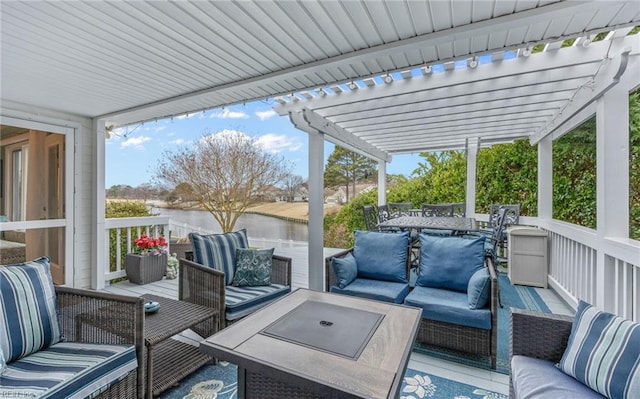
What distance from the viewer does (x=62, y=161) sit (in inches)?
178

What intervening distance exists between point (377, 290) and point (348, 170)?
8.62m

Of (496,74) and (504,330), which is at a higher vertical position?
(496,74)

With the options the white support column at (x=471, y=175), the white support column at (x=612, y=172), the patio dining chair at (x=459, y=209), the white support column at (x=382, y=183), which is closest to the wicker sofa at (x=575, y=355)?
the white support column at (x=612, y=172)

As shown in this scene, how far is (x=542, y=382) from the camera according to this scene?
1522mm

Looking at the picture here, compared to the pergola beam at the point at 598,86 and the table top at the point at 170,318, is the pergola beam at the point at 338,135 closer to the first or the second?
the table top at the point at 170,318

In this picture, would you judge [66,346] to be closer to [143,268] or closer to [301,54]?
[301,54]

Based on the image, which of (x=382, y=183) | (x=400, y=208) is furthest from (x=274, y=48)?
(x=400, y=208)

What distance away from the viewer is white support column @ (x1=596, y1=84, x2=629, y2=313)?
271cm

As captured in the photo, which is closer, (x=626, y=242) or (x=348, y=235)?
(x=626, y=242)

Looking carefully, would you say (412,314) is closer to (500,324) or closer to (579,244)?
(500,324)

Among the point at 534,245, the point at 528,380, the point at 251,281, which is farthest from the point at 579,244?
the point at 251,281

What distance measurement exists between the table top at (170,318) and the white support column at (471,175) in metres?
5.90

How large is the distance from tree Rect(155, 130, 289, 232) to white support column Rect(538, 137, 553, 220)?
20.5 feet

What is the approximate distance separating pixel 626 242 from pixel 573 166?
235 centimetres
